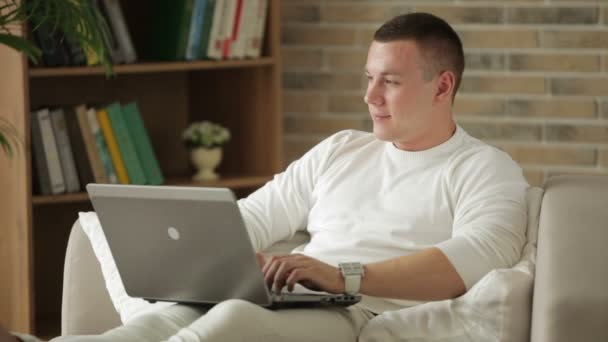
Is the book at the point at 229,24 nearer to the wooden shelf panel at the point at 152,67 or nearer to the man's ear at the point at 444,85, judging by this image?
the wooden shelf panel at the point at 152,67

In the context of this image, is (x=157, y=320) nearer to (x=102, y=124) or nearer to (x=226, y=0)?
(x=102, y=124)

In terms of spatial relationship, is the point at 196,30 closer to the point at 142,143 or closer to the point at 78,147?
the point at 142,143

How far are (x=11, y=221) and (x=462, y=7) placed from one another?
62.7 inches

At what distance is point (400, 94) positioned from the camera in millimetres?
2467

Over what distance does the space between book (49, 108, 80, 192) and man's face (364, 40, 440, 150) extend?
1.28m

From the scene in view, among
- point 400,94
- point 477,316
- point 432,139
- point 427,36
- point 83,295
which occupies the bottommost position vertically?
point 83,295

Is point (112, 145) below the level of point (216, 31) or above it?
below

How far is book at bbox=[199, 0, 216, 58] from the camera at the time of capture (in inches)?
143

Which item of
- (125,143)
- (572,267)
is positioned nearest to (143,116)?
(125,143)

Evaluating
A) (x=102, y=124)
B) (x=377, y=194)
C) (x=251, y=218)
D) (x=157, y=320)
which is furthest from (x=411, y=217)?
(x=102, y=124)

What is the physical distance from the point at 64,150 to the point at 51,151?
4 centimetres

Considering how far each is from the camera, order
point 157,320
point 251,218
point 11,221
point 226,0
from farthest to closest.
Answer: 1. point 226,0
2. point 11,221
3. point 251,218
4. point 157,320

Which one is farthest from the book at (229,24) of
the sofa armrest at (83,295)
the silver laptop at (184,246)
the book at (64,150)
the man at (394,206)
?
the silver laptop at (184,246)

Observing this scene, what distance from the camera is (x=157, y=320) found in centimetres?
210
